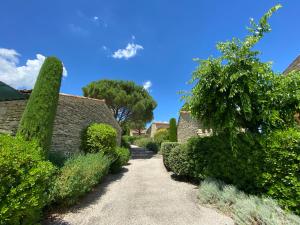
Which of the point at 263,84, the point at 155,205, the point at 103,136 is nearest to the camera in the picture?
the point at 155,205

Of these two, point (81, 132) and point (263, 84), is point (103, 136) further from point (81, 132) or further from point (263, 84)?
point (263, 84)

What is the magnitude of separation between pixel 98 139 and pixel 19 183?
22.9ft

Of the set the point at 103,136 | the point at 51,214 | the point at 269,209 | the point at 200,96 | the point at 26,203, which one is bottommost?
the point at 51,214

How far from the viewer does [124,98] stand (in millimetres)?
24234

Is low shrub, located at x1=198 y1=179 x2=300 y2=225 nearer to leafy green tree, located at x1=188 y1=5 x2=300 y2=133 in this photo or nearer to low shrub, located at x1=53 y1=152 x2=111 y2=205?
leafy green tree, located at x1=188 y1=5 x2=300 y2=133

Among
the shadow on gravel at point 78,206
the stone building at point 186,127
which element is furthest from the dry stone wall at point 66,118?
the stone building at point 186,127

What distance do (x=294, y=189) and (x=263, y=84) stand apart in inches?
118

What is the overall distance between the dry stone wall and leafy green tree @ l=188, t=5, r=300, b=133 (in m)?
6.30

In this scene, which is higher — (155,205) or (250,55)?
(250,55)

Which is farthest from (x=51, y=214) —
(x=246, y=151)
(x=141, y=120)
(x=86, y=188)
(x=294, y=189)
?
(x=141, y=120)

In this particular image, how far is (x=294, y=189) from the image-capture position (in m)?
4.64

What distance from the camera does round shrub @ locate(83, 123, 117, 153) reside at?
9953mm

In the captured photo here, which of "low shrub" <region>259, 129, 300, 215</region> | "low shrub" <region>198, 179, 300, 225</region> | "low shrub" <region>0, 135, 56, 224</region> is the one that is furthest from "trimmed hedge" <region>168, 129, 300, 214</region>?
"low shrub" <region>0, 135, 56, 224</region>

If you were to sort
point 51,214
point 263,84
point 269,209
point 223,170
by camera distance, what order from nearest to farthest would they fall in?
point 269,209
point 51,214
point 263,84
point 223,170
